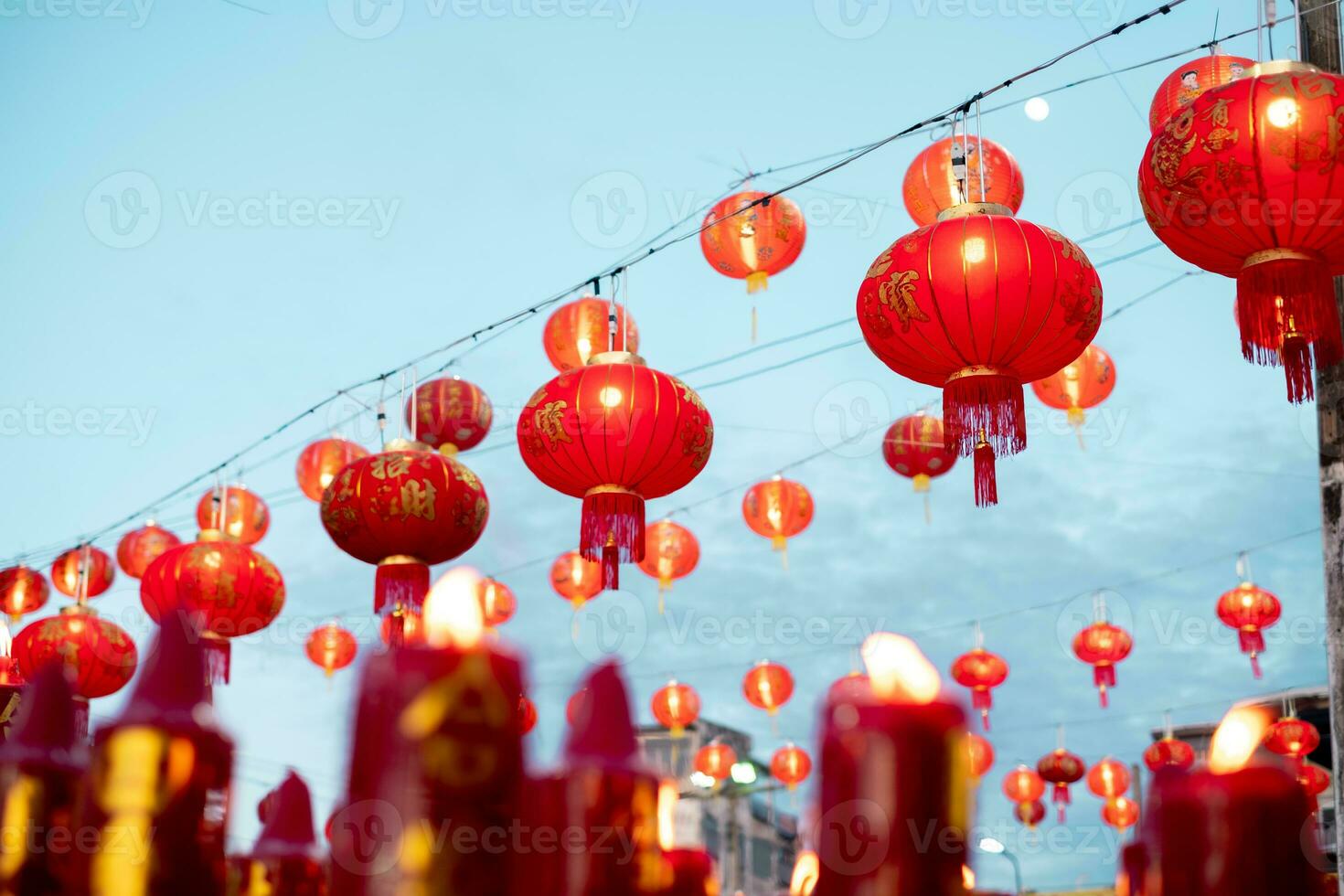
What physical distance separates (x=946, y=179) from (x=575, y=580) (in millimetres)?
4965

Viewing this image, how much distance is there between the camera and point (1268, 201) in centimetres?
389

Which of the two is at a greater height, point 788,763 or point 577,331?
point 577,331

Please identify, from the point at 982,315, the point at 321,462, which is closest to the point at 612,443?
the point at 982,315

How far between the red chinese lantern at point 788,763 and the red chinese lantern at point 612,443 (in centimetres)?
1014

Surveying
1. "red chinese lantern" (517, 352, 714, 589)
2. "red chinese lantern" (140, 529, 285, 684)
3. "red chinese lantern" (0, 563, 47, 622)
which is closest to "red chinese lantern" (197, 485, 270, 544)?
"red chinese lantern" (0, 563, 47, 622)

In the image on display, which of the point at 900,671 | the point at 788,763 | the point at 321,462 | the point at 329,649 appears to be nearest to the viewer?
the point at 900,671

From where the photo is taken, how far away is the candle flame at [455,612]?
1075 mm

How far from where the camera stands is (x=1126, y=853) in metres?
1.17

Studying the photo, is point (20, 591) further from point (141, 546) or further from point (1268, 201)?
point (1268, 201)

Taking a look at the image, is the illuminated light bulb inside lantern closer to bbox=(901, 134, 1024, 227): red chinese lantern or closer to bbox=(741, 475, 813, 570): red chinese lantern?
bbox=(901, 134, 1024, 227): red chinese lantern

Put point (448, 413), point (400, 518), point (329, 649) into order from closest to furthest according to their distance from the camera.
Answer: point (400, 518)
point (448, 413)
point (329, 649)

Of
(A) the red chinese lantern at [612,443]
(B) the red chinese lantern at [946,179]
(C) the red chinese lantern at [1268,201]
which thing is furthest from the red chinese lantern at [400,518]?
(C) the red chinese lantern at [1268,201]

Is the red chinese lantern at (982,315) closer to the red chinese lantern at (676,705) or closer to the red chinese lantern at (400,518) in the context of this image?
the red chinese lantern at (400,518)

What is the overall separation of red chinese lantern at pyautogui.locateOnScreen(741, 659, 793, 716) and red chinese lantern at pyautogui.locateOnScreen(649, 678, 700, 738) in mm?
502
